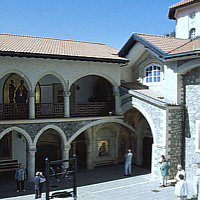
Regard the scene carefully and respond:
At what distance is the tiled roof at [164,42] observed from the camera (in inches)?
749

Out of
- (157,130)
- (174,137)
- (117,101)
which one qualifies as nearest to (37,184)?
(157,130)

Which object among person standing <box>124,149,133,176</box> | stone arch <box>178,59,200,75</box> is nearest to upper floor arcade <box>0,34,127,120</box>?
person standing <box>124,149,133,176</box>

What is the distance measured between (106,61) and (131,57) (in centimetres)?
269

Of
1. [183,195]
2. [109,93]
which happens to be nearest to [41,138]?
[109,93]

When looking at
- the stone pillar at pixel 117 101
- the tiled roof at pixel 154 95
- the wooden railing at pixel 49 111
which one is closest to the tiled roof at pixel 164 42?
the tiled roof at pixel 154 95

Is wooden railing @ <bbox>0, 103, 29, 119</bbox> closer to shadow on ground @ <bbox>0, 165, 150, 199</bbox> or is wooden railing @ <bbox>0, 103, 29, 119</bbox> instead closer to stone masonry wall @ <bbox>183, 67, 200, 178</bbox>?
shadow on ground @ <bbox>0, 165, 150, 199</bbox>

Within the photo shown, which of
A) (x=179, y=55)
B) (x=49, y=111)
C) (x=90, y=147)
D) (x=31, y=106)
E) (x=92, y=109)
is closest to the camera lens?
(x=179, y=55)

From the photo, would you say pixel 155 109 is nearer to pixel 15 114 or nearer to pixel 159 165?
pixel 159 165

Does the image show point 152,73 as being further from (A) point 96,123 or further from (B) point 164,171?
(B) point 164,171

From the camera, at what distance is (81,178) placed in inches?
738

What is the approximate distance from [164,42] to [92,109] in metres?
6.26

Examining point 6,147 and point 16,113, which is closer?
point 16,113

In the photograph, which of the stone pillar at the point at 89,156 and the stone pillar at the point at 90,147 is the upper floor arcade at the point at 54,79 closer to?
the stone pillar at the point at 90,147

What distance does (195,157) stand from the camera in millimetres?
17172
